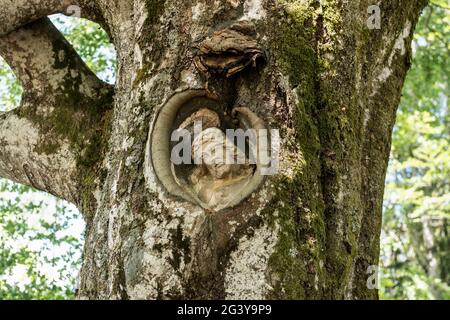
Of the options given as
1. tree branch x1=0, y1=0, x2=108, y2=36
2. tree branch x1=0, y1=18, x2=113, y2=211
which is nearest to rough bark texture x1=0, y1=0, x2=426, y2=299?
tree branch x1=0, y1=18, x2=113, y2=211

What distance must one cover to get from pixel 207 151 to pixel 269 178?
281mm

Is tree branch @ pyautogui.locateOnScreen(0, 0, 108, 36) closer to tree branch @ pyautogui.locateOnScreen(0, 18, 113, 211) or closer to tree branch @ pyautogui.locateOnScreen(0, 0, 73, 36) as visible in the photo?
tree branch @ pyautogui.locateOnScreen(0, 0, 73, 36)

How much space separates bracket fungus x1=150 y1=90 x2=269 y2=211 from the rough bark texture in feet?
0.15

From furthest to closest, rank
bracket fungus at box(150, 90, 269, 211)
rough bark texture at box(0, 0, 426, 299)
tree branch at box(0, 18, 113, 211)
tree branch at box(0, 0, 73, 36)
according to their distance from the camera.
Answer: tree branch at box(0, 0, 73, 36) → tree branch at box(0, 18, 113, 211) → bracket fungus at box(150, 90, 269, 211) → rough bark texture at box(0, 0, 426, 299)

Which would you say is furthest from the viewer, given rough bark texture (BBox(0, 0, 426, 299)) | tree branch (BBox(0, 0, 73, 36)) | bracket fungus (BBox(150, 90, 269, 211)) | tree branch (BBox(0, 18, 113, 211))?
tree branch (BBox(0, 0, 73, 36))

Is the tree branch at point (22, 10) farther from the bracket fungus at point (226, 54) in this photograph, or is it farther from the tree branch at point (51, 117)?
the bracket fungus at point (226, 54)

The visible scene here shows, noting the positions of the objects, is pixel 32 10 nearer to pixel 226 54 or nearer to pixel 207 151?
pixel 226 54

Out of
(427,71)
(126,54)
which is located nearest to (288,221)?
(126,54)

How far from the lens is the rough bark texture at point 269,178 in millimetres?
2881

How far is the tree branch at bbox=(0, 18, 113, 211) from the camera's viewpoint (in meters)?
3.99

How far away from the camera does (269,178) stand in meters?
2.96

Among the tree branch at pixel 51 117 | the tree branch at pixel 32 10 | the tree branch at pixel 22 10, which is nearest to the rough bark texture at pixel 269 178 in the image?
the tree branch at pixel 51 117

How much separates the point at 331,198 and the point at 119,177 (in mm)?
908

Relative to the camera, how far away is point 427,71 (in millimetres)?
11531
